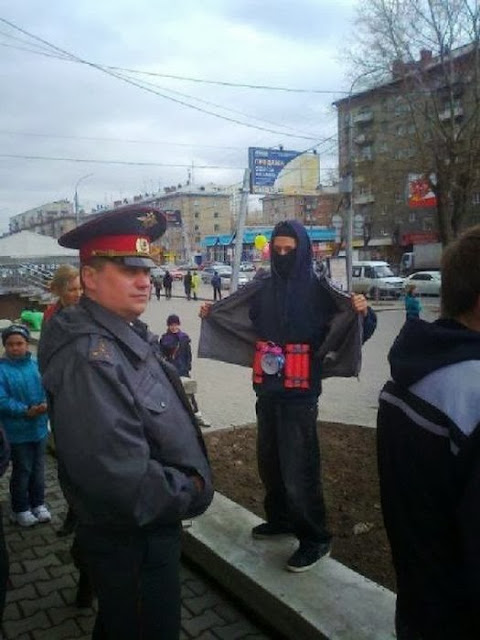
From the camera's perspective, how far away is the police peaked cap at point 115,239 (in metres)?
2.01

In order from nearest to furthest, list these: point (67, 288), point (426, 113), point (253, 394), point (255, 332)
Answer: point (255, 332) → point (67, 288) → point (253, 394) → point (426, 113)

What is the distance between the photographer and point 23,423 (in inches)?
163

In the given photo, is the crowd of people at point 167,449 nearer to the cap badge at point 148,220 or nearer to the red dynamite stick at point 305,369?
the cap badge at point 148,220

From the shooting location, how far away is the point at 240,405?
820cm

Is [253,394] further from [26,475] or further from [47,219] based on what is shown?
[47,219]

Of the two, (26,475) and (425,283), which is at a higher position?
(26,475)

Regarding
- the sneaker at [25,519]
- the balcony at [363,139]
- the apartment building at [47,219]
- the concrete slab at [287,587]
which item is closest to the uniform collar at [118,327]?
→ the concrete slab at [287,587]

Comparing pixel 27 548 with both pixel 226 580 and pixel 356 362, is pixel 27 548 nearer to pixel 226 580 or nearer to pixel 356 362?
pixel 226 580

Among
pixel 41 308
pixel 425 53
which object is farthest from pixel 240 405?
pixel 425 53

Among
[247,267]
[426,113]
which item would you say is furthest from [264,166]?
[247,267]

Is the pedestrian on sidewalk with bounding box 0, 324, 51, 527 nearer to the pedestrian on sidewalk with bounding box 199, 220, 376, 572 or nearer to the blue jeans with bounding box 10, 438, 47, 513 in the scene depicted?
the blue jeans with bounding box 10, 438, 47, 513

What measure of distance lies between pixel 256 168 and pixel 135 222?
48.1ft

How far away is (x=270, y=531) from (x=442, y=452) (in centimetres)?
234

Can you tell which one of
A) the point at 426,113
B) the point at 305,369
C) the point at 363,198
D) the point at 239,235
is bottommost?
the point at 305,369
